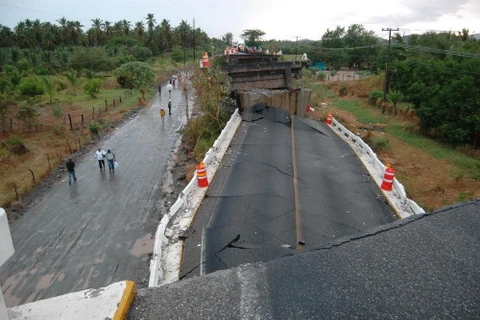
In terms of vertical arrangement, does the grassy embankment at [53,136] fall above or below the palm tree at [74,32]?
below

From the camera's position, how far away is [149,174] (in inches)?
714

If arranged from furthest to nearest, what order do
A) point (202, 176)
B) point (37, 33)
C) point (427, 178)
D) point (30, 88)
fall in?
point (37, 33) < point (30, 88) < point (427, 178) < point (202, 176)

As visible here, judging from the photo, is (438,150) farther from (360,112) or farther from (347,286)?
(347,286)

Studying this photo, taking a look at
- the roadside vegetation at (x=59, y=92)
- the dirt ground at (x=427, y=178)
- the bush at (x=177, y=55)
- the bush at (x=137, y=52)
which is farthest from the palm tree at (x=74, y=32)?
the dirt ground at (x=427, y=178)

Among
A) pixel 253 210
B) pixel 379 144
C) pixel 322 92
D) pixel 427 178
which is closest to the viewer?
pixel 253 210

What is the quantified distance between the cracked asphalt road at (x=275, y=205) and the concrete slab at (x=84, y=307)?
189cm

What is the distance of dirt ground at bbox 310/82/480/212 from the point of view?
14094 mm

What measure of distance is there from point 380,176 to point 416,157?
403 inches

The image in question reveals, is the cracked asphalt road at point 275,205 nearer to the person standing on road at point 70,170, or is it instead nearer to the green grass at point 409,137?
the green grass at point 409,137

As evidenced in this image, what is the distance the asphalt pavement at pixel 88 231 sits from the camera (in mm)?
10078

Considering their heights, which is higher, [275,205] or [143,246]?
[275,205]

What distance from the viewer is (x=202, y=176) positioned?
980cm

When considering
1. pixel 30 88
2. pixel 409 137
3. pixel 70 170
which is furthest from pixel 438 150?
pixel 30 88

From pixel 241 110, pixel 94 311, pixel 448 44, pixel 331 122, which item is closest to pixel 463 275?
pixel 94 311
